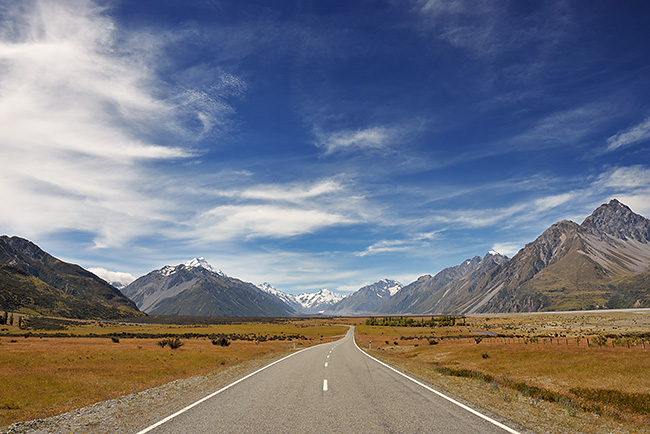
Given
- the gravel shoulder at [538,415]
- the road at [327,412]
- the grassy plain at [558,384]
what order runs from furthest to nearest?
the grassy plain at [558,384], the gravel shoulder at [538,415], the road at [327,412]

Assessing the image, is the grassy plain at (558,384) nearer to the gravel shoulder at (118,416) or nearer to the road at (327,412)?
the road at (327,412)

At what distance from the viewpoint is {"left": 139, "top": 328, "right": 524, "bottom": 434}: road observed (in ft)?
29.0

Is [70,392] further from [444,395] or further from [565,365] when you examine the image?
[565,365]

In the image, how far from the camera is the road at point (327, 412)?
885 cm

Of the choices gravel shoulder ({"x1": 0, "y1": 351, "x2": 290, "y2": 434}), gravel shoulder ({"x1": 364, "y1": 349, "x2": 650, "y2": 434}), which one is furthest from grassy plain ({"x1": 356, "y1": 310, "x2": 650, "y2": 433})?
gravel shoulder ({"x1": 0, "y1": 351, "x2": 290, "y2": 434})

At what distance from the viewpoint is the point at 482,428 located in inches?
349

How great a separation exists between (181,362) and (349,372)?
18.2 metres

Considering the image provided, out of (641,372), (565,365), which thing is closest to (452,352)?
(565,365)

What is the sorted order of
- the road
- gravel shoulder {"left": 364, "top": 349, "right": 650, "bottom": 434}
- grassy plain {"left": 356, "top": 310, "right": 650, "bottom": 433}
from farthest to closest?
grassy plain {"left": 356, "top": 310, "right": 650, "bottom": 433}
gravel shoulder {"left": 364, "top": 349, "right": 650, "bottom": 434}
the road

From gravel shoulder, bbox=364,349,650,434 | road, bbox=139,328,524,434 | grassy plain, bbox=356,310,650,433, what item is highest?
road, bbox=139,328,524,434

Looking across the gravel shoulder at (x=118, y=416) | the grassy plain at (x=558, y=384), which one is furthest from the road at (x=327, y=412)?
the grassy plain at (x=558, y=384)

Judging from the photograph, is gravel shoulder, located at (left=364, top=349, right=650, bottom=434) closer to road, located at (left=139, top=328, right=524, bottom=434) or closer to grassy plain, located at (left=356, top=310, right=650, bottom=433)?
grassy plain, located at (left=356, top=310, right=650, bottom=433)

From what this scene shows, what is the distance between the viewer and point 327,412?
1062 centimetres

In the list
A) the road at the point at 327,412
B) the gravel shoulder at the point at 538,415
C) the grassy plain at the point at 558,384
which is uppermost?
the road at the point at 327,412
